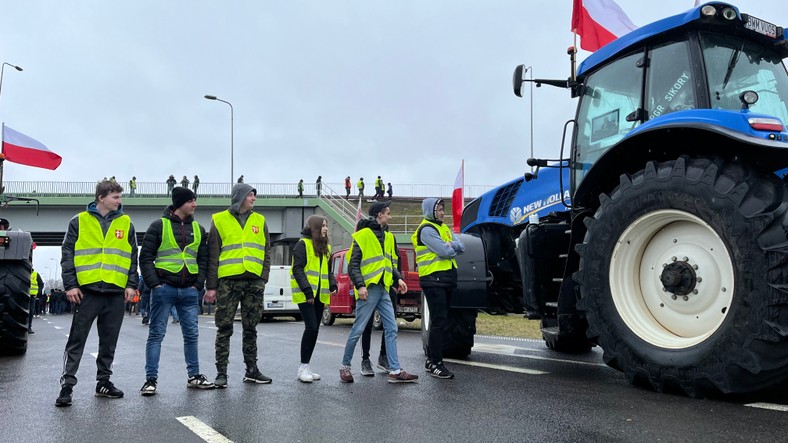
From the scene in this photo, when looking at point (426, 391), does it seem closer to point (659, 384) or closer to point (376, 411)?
point (376, 411)

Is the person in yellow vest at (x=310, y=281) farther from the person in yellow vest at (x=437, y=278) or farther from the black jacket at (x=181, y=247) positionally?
the person in yellow vest at (x=437, y=278)

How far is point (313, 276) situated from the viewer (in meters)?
7.43

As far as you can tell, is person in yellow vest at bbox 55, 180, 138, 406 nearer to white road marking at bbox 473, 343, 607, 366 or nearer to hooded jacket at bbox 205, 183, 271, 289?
hooded jacket at bbox 205, 183, 271, 289

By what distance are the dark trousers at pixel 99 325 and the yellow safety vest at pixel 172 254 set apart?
1.65 feet

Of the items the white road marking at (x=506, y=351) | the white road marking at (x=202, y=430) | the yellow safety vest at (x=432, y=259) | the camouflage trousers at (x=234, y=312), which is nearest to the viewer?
the white road marking at (x=202, y=430)

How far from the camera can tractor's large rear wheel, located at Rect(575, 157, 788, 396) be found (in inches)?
182

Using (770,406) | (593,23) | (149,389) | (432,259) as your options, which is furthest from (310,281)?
(593,23)

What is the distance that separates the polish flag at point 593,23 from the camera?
8.40m

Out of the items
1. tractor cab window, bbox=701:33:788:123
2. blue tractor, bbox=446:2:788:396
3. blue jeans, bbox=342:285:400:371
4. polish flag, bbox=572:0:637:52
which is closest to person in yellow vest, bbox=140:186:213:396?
blue jeans, bbox=342:285:400:371

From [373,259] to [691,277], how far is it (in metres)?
3.19

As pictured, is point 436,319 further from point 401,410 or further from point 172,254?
point 172,254

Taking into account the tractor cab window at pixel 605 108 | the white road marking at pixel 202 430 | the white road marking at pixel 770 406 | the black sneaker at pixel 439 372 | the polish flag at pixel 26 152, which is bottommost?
the white road marking at pixel 202 430

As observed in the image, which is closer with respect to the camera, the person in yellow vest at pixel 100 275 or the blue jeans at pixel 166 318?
the person in yellow vest at pixel 100 275

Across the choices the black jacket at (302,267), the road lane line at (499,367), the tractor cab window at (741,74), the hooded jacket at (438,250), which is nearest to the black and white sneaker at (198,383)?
the black jacket at (302,267)
